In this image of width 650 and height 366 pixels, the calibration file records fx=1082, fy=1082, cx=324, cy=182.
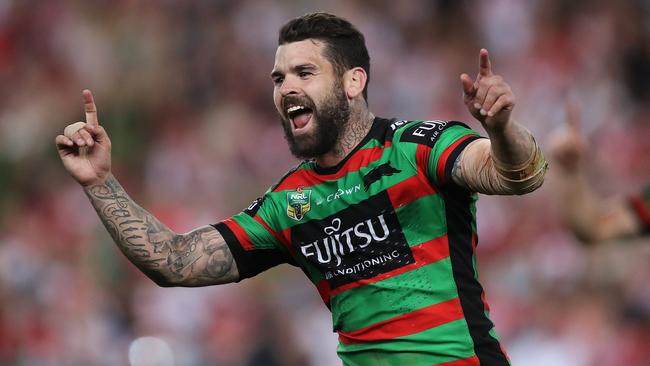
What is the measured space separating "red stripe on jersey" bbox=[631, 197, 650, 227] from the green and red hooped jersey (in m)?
1.88

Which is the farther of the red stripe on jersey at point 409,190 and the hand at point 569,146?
the hand at point 569,146

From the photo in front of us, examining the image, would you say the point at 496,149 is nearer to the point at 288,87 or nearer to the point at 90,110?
the point at 288,87

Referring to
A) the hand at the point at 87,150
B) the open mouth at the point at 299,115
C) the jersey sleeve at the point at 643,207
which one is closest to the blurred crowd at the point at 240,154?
the jersey sleeve at the point at 643,207

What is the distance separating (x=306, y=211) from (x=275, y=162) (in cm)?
601

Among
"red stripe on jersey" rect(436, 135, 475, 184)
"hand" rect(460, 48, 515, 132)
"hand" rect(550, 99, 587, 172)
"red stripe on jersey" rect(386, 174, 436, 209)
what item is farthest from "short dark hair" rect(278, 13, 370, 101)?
"hand" rect(550, 99, 587, 172)

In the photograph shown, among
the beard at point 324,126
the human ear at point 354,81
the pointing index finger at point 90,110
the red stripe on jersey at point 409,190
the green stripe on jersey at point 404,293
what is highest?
the pointing index finger at point 90,110

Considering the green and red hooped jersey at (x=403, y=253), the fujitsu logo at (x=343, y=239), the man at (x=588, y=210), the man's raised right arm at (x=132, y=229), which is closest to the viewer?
the green and red hooped jersey at (x=403, y=253)

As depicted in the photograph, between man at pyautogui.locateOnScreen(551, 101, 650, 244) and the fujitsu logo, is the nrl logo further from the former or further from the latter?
man at pyautogui.locateOnScreen(551, 101, 650, 244)

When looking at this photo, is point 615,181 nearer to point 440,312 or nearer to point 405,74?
point 405,74

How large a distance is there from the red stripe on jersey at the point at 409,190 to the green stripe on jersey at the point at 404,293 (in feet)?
0.92

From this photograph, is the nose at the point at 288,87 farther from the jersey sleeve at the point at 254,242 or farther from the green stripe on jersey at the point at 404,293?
the green stripe on jersey at the point at 404,293

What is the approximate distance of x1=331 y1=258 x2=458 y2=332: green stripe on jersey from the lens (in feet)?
14.3

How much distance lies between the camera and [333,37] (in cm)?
488

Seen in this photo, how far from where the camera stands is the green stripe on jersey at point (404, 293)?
14.3 feet
